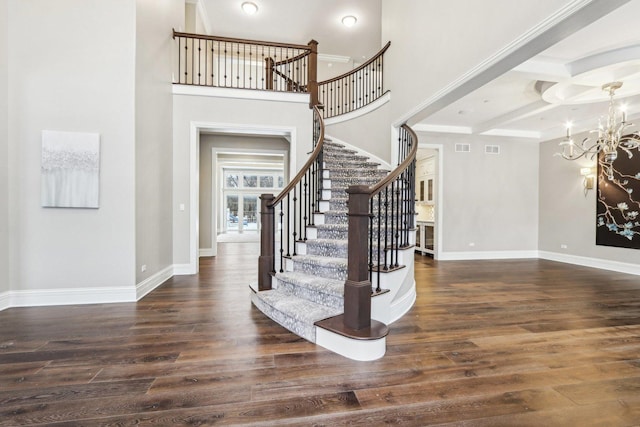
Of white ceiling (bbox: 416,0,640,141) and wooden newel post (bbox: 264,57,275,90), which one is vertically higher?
wooden newel post (bbox: 264,57,275,90)

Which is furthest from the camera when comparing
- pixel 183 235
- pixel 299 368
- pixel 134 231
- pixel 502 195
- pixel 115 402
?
pixel 502 195

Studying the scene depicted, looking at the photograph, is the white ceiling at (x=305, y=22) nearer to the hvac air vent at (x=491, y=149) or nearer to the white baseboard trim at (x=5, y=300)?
the hvac air vent at (x=491, y=149)

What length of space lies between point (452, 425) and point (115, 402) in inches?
73.0

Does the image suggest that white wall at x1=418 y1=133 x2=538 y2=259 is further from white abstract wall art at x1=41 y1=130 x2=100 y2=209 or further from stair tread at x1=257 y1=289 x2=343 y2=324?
white abstract wall art at x1=41 y1=130 x2=100 y2=209

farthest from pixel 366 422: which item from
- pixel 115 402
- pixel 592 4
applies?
pixel 592 4

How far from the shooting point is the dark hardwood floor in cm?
152

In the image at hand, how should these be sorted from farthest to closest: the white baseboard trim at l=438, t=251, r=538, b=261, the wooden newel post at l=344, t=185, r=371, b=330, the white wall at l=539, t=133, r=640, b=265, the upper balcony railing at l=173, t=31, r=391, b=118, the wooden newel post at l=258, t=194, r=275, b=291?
the white baseboard trim at l=438, t=251, r=538, b=261
the white wall at l=539, t=133, r=640, b=265
the upper balcony railing at l=173, t=31, r=391, b=118
the wooden newel post at l=258, t=194, r=275, b=291
the wooden newel post at l=344, t=185, r=371, b=330

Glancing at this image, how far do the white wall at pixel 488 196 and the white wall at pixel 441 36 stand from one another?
7.23 ft

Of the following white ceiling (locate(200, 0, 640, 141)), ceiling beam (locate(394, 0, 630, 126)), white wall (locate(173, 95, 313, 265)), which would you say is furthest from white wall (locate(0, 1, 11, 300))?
ceiling beam (locate(394, 0, 630, 126))

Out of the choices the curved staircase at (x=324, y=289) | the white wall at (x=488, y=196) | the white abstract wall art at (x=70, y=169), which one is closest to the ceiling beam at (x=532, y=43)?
the curved staircase at (x=324, y=289)

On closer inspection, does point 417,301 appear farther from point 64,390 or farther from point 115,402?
point 64,390

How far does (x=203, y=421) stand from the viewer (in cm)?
145

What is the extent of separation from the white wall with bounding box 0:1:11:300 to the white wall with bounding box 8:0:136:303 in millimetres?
45

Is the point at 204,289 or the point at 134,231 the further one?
the point at 204,289
